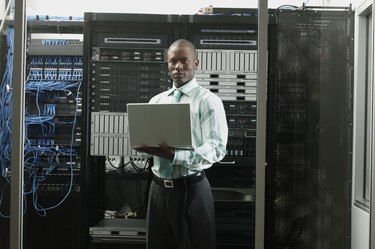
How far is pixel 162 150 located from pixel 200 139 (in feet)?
0.69

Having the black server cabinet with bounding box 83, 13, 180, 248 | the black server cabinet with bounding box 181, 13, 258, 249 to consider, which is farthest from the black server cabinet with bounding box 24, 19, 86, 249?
the black server cabinet with bounding box 181, 13, 258, 249

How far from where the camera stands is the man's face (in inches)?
69.4

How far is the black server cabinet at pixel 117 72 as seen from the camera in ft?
7.33

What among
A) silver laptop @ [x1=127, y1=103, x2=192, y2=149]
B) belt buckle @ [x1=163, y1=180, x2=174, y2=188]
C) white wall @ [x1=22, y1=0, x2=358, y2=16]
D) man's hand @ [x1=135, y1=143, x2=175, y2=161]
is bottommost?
belt buckle @ [x1=163, y1=180, x2=174, y2=188]

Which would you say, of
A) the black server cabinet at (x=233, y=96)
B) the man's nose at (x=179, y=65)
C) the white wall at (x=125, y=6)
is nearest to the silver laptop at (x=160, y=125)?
the man's nose at (x=179, y=65)

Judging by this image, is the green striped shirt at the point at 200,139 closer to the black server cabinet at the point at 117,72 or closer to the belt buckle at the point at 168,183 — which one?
the belt buckle at the point at 168,183

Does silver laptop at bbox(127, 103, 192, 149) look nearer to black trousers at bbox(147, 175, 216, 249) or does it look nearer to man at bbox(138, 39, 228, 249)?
man at bbox(138, 39, 228, 249)

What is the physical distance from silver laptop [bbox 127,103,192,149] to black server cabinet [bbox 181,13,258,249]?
2.40 ft

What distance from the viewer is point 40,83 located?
2.35 m

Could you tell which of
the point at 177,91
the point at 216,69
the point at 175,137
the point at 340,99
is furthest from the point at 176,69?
the point at 340,99

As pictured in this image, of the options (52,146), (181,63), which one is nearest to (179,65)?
(181,63)

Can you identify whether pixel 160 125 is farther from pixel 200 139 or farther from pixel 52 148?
pixel 52 148

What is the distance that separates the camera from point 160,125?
5.13 feet

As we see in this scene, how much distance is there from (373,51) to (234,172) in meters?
0.98
